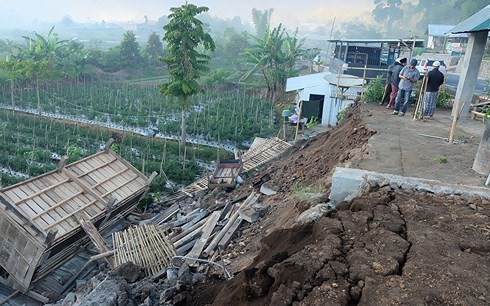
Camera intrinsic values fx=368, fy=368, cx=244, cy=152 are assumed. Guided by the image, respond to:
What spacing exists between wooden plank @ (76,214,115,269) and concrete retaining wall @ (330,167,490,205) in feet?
16.0

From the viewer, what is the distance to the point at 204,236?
7.29 m

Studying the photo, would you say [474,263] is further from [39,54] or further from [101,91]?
[39,54]

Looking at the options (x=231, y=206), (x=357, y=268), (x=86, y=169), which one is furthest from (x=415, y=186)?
(x=86, y=169)

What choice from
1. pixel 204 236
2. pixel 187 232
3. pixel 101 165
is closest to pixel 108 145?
pixel 101 165

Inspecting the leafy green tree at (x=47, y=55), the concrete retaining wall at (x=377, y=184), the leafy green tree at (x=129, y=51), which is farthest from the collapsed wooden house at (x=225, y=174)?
the leafy green tree at (x=129, y=51)

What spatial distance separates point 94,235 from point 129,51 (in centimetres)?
3870

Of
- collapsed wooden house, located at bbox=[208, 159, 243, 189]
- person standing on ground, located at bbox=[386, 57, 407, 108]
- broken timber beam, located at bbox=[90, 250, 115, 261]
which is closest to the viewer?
broken timber beam, located at bbox=[90, 250, 115, 261]

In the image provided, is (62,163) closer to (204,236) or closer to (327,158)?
(204,236)

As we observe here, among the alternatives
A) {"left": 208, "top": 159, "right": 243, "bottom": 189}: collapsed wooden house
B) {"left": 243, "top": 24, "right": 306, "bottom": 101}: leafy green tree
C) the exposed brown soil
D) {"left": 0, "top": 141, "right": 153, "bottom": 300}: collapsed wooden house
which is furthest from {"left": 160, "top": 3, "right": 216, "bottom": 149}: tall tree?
the exposed brown soil

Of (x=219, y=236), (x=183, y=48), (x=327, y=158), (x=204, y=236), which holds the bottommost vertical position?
(x=204, y=236)

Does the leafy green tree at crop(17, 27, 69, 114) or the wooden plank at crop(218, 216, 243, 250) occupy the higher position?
the leafy green tree at crop(17, 27, 69, 114)

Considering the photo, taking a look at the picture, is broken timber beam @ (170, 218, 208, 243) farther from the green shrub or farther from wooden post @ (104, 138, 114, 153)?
the green shrub

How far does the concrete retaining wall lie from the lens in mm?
4883

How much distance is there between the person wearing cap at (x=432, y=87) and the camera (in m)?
9.51
